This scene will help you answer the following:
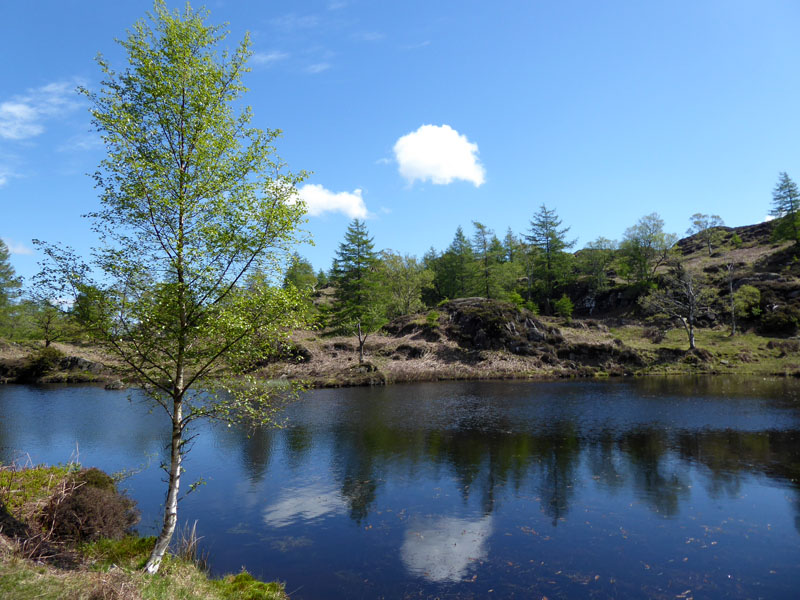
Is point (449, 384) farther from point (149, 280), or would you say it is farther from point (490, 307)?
point (149, 280)

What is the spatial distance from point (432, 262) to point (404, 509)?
3738 inches

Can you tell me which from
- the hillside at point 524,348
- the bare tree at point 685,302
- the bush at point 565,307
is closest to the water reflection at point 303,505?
the hillside at point 524,348

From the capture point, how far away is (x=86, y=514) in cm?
1255

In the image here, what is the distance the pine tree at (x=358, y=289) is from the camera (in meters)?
61.8

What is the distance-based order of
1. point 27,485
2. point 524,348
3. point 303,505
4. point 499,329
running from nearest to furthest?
point 27,485
point 303,505
point 524,348
point 499,329

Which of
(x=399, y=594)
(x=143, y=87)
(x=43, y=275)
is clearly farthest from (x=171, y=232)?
(x=399, y=594)

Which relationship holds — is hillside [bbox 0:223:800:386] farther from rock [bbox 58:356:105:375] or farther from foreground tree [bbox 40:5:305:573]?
foreground tree [bbox 40:5:305:573]

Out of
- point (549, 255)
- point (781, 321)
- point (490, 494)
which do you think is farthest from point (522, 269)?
point (490, 494)

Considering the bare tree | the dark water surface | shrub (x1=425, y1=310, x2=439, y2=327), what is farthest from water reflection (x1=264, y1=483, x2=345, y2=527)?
the bare tree

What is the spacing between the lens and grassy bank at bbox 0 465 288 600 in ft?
23.9

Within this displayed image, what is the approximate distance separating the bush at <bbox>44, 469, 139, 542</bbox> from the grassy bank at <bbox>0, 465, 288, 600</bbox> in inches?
5.0

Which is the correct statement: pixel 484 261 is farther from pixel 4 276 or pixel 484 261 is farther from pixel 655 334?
pixel 4 276

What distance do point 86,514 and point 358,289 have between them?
55.8 meters

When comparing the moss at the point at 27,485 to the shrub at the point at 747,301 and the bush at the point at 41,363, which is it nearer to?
the bush at the point at 41,363
